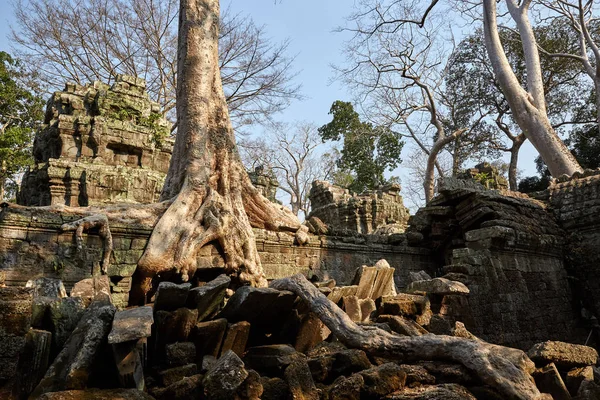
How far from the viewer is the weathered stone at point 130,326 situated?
7.48 feet

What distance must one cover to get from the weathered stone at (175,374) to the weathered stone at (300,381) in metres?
0.53

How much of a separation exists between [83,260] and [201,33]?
4.24m

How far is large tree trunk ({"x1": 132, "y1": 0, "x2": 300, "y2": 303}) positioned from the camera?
5.58 metres

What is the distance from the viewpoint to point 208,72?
24.1 feet

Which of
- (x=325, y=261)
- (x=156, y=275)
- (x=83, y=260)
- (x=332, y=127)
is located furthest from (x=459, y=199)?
(x=332, y=127)

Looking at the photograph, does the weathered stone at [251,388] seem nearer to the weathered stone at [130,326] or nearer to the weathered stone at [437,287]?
the weathered stone at [130,326]

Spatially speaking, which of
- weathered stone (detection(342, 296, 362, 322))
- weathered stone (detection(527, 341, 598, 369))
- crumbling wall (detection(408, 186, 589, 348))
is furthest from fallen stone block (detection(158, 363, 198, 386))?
crumbling wall (detection(408, 186, 589, 348))

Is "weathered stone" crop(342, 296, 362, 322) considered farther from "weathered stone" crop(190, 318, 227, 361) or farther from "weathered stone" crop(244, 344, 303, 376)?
"weathered stone" crop(190, 318, 227, 361)

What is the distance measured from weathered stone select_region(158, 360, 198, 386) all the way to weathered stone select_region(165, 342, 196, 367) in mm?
88

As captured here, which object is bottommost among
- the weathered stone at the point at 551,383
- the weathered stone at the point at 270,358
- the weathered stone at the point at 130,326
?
the weathered stone at the point at 551,383

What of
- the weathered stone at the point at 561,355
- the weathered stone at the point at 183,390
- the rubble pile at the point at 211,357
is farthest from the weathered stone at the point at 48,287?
the weathered stone at the point at 561,355

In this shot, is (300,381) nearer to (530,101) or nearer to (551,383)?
(551,383)

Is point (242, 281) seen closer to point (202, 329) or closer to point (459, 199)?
point (202, 329)

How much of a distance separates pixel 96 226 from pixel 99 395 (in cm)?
352
